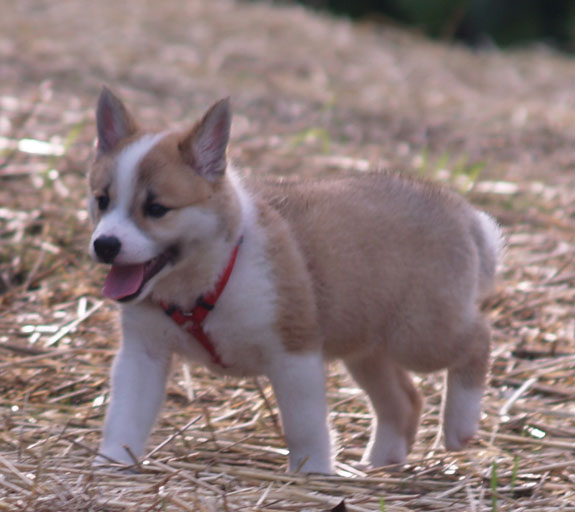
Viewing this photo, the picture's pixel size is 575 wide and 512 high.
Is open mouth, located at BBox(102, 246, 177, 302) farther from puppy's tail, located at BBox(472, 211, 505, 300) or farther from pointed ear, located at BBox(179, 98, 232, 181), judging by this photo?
puppy's tail, located at BBox(472, 211, 505, 300)

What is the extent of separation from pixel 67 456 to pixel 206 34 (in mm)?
8694

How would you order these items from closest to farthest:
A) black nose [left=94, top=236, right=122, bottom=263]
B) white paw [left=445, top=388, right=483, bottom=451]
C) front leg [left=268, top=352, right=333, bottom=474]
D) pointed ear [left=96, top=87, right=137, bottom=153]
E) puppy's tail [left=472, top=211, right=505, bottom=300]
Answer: black nose [left=94, top=236, right=122, bottom=263] < front leg [left=268, top=352, right=333, bottom=474] < pointed ear [left=96, top=87, right=137, bottom=153] < white paw [left=445, top=388, right=483, bottom=451] < puppy's tail [left=472, top=211, right=505, bottom=300]

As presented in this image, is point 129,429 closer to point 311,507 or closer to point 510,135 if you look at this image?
point 311,507

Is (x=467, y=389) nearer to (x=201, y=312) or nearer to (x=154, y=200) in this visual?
(x=201, y=312)

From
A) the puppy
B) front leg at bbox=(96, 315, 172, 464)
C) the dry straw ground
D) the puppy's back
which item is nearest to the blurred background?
the dry straw ground

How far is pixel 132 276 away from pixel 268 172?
367cm

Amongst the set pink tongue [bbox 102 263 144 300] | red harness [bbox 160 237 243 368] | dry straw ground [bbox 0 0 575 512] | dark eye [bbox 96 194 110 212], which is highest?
dark eye [bbox 96 194 110 212]

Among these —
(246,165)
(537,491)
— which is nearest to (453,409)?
(537,491)

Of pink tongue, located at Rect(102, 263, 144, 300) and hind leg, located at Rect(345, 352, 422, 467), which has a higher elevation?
pink tongue, located at Rect(102, 263, 144, 300)

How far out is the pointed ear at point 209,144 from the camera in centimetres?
372

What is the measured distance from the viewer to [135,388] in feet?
12.4

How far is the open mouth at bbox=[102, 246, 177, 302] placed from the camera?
11.6ft

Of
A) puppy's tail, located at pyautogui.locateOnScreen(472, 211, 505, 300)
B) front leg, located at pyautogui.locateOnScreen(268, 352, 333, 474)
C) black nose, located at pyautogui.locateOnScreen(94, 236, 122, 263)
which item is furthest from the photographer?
puppy's tail, located at pyautogui.locateOnScreen(472, 211, 505, 300)

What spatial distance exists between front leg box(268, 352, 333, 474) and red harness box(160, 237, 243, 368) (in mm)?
254
